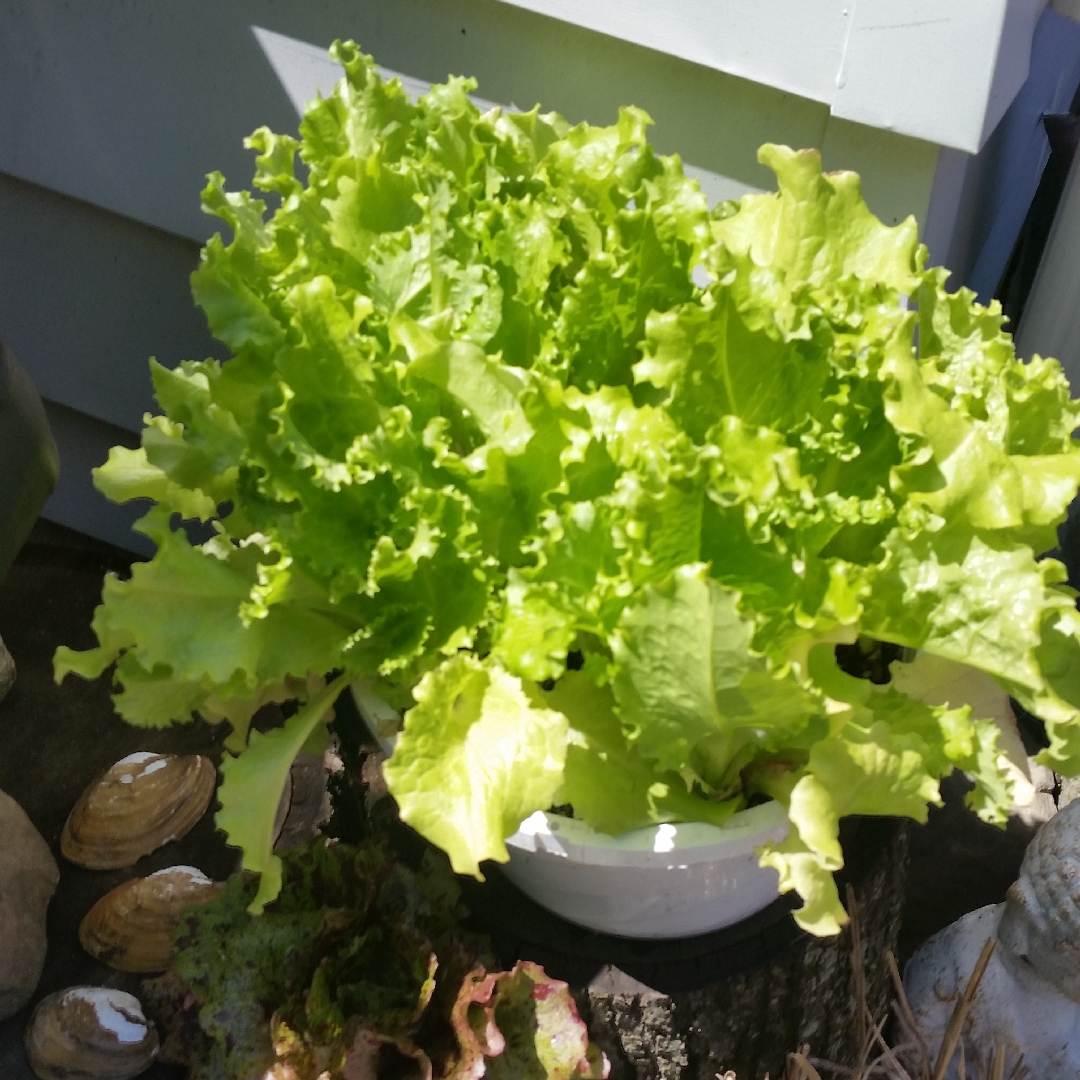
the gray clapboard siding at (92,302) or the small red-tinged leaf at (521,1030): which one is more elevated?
the gray clapboard siding at (92,302)

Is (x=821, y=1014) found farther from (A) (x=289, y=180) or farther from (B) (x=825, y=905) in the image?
(A) (x=289, y=180)

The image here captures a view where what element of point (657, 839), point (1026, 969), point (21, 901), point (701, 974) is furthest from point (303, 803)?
point (1026, 969)

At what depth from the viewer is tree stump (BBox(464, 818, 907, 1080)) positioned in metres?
0.86

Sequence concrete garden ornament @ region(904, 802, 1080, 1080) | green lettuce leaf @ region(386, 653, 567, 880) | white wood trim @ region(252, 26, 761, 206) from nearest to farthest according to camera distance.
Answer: green lettuce leaf @ region(386, 653, 567, 880), concrete garden ornament @ region(904, 802, 1080, 1080), white wood trim @ region(252, 26, 761, 206)

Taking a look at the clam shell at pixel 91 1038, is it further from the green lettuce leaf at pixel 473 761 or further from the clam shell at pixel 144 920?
the green lettuce leaf at pixel 473 761

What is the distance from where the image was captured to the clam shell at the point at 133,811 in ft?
4.37

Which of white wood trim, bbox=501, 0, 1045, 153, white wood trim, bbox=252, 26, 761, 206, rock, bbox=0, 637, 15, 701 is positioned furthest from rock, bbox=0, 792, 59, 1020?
white wood trim, bbox=501, 0, 1045, 153

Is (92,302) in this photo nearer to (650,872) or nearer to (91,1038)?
(91,1038)

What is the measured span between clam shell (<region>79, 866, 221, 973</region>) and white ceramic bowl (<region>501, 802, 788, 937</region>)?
53 cm

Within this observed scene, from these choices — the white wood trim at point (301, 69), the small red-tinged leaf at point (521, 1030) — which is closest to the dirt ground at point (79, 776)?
the small red-tinged leaf at point (521, 1030)

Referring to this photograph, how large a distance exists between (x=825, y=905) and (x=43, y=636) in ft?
4.74

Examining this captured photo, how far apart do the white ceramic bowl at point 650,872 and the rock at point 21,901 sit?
2.17 feet

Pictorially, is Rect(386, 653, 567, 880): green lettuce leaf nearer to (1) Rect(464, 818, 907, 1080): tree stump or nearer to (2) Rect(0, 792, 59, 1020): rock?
(1) Rect(464, 818, 907, 1080): tree stump

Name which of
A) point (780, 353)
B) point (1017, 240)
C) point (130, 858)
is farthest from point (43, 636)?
point (1017, 240)
